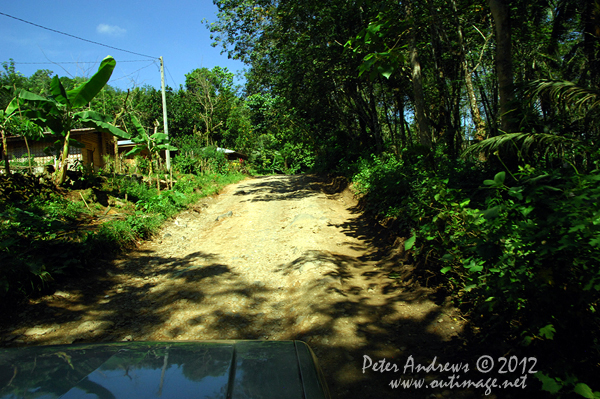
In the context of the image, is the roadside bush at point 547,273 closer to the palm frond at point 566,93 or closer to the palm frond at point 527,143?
the palm frond at point 527,143

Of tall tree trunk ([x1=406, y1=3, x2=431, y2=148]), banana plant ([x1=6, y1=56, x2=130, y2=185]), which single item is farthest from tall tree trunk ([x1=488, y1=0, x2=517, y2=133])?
banana plant ([x1=6, y1=56, x2=130, y2=185])

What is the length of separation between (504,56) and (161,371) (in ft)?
18.9

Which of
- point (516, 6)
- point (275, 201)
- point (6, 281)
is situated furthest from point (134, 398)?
point (516, 6)

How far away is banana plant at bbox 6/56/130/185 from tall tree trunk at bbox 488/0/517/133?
869 cm

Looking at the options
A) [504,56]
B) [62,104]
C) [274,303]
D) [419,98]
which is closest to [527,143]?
[504,56]

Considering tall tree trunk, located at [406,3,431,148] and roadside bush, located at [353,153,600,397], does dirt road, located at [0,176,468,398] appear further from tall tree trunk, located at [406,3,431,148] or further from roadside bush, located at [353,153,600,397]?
tall tree trunk, located at [406,3,431,148]

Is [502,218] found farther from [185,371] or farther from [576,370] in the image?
[185,371]

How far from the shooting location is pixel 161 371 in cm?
154

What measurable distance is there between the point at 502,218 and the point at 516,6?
33.1ft

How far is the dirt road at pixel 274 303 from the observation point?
3643 millimetres

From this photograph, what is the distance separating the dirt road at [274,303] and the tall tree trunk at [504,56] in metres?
2.70

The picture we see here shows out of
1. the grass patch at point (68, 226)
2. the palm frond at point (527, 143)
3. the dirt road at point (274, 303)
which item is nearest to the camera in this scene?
the dirt road at point (274, 303)

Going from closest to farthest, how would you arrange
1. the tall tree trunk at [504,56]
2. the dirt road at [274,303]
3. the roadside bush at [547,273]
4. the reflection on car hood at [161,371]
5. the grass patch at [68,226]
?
the reflection on car hood at [161,371], the roadside bush at [547,273], the dirt road at [274,303], the tall tree trunk at [504,56], the grass patch at [68,226]

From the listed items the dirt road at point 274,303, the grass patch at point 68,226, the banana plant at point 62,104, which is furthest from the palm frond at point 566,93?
the banana plant at point 62,104
